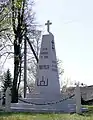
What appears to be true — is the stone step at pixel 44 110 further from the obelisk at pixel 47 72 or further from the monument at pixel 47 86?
the obelisk at pixel 47 72

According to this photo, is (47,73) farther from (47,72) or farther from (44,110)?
(44,110)

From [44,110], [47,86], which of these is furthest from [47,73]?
[44,110]

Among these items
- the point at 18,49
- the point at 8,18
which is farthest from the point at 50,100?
the point at 18,49

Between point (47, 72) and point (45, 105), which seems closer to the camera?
point (45, 105)

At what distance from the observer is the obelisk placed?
2383 cm

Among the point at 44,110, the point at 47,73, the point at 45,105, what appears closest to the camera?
the point at 44,110

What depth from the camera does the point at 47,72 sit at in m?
23.9

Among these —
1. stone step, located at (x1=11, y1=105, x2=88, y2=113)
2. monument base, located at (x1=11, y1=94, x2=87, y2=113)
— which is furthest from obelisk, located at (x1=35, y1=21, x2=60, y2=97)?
stone step, located at (x1=11, y1=105, x2=88, y2=113)

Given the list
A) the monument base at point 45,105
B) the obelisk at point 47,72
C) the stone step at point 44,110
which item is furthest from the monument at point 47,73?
the stone step at point 44,110

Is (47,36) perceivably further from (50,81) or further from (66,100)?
(66,100)

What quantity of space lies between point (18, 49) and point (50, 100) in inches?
321

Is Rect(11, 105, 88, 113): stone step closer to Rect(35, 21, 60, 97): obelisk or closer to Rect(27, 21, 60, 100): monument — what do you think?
Rect(27, 21, 60, 100): monument

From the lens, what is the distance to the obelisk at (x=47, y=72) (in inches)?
938

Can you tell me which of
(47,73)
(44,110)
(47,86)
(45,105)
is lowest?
(44,110)
